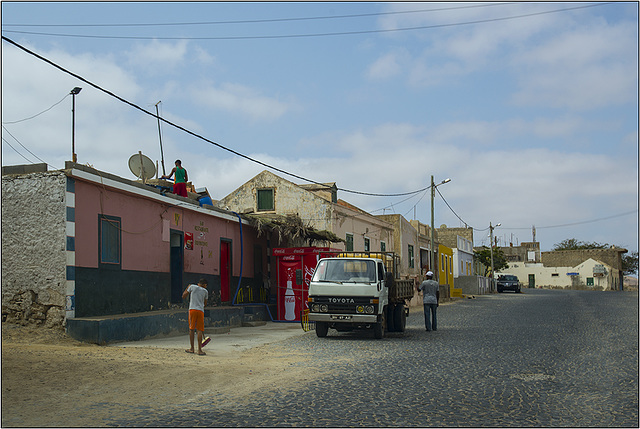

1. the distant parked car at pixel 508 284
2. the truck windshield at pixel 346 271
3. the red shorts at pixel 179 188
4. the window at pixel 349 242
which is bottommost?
the distant parked car at pixel 508 284

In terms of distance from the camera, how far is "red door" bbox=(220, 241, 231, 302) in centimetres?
2244

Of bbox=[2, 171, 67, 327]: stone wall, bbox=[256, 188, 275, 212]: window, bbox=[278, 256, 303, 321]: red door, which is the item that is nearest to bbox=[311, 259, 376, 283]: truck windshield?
bbox=[278, 256, 303, 321]: red door

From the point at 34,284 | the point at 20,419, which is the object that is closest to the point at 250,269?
the point at 34,284

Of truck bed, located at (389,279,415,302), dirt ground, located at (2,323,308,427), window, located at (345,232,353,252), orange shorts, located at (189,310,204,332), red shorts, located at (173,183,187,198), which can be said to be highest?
red shorts, located at (173,183,187,198)

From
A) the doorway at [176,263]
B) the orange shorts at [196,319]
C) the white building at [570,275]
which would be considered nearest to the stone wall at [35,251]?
the orange shorts at [196,319]

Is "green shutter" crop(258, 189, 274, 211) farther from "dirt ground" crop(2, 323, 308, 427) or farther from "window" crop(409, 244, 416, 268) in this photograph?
"dirt ground" crop(2, 323, 308, 427)

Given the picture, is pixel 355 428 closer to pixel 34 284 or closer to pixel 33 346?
pixel 33 346

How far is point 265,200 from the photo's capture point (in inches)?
1348

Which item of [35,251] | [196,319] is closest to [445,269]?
Answer: [196,319]

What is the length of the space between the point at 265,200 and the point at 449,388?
2601cm

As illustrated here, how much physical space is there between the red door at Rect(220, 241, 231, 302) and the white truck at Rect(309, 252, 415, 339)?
20.6 feet

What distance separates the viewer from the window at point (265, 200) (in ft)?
112

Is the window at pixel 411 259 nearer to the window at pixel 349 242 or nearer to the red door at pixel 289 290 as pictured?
the window at pixel 349 242

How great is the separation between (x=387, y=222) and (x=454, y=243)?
29.2 meters
